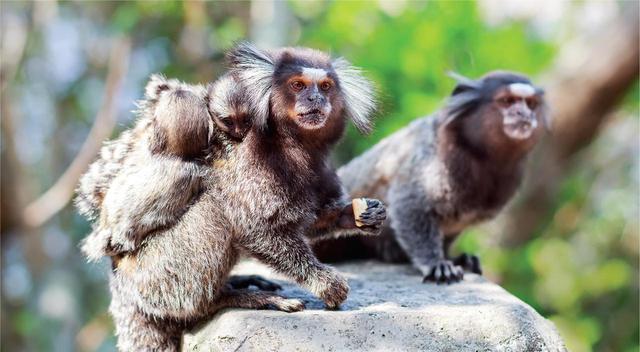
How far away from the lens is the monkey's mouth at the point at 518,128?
18.1ft

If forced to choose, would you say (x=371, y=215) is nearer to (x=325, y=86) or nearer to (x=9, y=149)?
(x=325, y=86)

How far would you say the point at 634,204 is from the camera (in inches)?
527

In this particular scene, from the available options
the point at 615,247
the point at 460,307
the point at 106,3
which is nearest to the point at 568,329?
the point at 615,247

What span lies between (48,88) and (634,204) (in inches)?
413

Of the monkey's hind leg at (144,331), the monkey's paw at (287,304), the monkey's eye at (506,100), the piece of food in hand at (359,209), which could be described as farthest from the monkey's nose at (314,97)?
the monkey's eye at (506,100)

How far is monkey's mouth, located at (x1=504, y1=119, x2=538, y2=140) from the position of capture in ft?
18.1

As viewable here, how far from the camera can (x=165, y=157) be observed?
3709 mm

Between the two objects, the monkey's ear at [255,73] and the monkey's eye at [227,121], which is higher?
the monkey's ear at [255,73]

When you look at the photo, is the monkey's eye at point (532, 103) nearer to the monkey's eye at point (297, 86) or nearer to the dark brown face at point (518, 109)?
the dark brown face at point (518, 109)

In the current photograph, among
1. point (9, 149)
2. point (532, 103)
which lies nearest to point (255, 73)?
point (532, 103)

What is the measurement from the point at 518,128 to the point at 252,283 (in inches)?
93.2

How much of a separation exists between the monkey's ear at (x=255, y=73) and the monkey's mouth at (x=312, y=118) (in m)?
0.18

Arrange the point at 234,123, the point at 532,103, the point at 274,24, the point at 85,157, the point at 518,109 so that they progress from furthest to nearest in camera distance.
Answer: the point at 85,157, the point at 274,24, the point at 532,103, the point at 518,109, the point at 234,123

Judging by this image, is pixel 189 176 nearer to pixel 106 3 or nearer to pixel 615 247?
pixel 106 3
